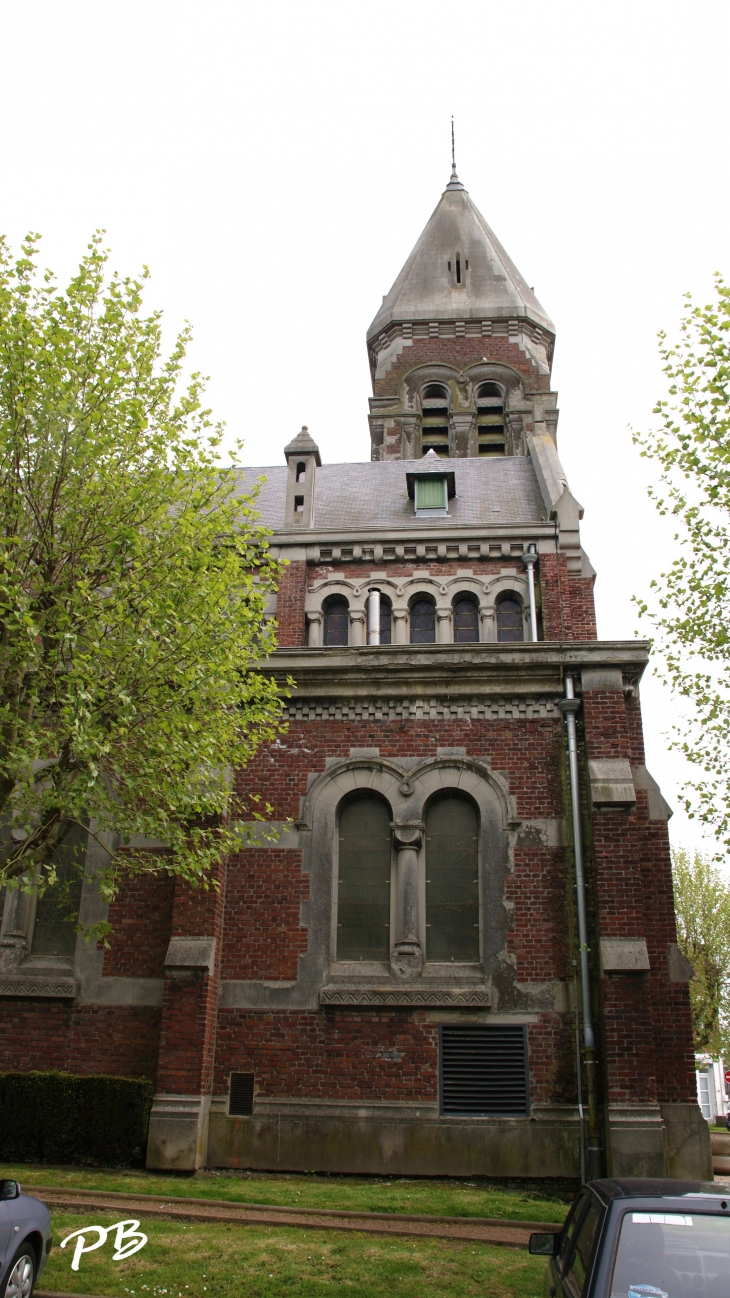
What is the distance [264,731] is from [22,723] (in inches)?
151

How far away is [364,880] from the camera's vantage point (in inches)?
604

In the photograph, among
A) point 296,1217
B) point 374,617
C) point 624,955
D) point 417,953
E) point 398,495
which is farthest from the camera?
point 398,495

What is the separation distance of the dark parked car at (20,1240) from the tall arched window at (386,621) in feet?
52.5

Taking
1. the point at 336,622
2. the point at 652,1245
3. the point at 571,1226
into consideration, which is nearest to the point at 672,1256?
the point at 652,1245

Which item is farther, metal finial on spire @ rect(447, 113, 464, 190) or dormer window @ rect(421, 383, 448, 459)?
metal finial on spire @ rect(447, 113, 464, 190)

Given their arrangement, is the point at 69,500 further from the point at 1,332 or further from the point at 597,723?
the point at 597,723

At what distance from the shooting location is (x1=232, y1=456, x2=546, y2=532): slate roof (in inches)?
990

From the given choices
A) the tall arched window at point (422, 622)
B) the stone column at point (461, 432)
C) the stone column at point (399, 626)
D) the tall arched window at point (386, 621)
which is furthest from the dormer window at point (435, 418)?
the stone column at point (399, 626)

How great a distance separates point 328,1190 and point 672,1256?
843cm

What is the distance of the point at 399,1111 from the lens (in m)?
14.0

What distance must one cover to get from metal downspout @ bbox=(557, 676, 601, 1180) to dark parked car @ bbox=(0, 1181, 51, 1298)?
779 centimetres

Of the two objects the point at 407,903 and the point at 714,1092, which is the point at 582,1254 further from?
the point at 714,1092

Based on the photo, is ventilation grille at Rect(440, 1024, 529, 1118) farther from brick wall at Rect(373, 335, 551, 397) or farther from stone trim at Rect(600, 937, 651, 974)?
brick wall at Rect(373, 335, 551, 397)

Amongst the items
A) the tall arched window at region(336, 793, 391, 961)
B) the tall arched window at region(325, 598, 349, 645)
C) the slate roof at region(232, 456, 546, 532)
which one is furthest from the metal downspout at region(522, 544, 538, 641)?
the tall arched window at region(336, 793, 391, 961)
